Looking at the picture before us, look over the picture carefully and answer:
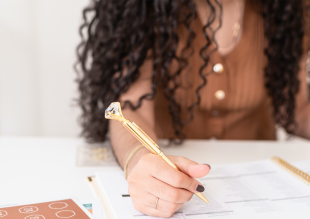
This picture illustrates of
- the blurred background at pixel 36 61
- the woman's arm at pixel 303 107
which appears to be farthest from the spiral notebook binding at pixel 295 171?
the blurred background at pixel 36 61

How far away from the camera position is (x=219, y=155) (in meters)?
0.86

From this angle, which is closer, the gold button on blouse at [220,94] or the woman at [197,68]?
the woman at [197,68]

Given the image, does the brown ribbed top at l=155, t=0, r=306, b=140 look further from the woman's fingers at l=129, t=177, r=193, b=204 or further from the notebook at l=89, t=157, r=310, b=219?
the woman's fingers at l=129, t=177, r=193, b=204

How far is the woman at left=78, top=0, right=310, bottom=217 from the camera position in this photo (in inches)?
34.6

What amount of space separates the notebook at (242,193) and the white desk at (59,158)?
7 centimetres

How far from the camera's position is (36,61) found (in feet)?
4.88

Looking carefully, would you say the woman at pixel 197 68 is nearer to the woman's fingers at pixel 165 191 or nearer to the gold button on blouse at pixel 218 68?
the gold button on blouse at pixel 218 68

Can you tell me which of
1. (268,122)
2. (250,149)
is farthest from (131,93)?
(268,122)

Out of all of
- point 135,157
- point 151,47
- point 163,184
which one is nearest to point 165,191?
point 163,184

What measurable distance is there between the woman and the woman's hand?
0.19 meters

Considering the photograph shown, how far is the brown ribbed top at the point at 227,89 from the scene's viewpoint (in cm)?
105

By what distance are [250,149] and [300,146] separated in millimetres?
181

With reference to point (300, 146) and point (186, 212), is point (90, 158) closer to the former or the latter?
point (186, 212)

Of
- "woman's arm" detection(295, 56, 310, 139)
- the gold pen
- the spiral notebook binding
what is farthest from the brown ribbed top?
the gold pen
